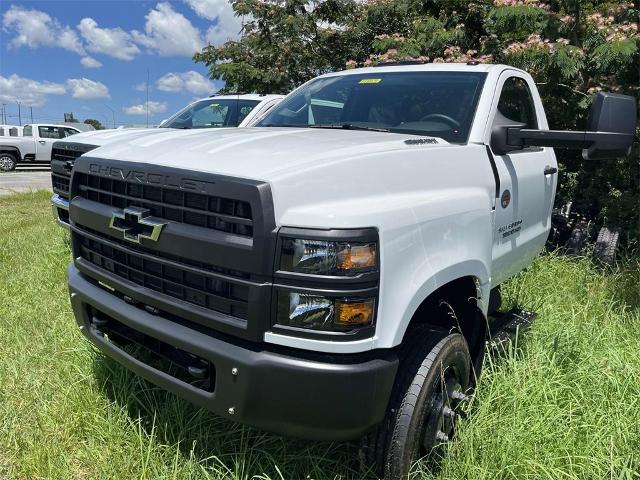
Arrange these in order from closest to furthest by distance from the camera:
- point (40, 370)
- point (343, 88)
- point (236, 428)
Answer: point (236, 428), point (40, 370), point (343, 88)

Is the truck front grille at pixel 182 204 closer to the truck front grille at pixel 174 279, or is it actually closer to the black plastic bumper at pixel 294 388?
the truck front grille at pixel 174 279

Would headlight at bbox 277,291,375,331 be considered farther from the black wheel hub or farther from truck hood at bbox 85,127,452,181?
the black wheel hub

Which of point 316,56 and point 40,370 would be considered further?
point 316,56

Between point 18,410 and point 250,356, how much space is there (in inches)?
71.4

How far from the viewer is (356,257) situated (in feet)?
6.22

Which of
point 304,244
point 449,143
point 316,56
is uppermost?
point 316,56

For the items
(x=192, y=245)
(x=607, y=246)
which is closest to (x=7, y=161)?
(x=607, y=246)

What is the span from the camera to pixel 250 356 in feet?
6.40

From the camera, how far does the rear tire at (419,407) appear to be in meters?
2.21

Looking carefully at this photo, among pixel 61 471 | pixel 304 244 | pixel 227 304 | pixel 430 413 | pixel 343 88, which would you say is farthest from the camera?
pixel 343 88

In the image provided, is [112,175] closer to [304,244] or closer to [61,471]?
[304,244]

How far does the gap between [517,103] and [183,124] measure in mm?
4621

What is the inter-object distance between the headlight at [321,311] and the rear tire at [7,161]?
23.0 m

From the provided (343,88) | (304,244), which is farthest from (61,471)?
(343,88)
